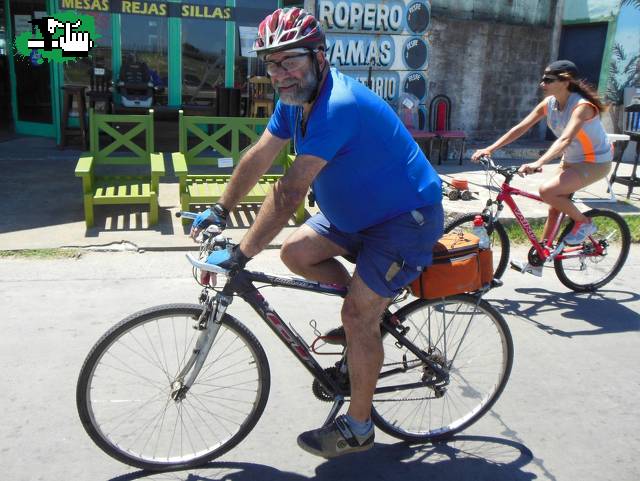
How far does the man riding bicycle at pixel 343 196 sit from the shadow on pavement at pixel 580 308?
93.0 inches

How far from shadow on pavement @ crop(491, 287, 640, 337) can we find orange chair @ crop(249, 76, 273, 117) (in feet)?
20.3

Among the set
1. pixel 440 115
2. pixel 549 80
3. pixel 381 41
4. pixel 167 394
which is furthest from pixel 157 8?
pixel 167 394

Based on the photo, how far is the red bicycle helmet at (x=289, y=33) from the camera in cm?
281

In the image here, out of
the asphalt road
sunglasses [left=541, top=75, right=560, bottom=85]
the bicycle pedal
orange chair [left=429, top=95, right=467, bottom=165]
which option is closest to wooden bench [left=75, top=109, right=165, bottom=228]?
the asphalt road

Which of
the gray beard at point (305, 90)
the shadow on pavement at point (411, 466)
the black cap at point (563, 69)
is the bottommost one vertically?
the shadow on pavement at point (411, 466)

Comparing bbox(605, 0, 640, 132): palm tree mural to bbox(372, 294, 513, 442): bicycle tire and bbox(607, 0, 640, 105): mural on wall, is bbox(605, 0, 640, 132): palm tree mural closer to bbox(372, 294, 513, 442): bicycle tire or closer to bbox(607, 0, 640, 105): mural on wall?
bbox(607, 0, 640, 105): mural on wall

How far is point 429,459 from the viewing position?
3430mm

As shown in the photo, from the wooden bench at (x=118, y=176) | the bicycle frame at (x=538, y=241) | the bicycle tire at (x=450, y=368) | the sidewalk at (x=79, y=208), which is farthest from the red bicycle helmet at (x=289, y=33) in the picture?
the wooden bench at (x=118, y=176)

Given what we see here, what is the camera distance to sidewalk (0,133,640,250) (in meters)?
6.35

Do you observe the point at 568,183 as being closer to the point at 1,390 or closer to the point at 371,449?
the point at 371,449

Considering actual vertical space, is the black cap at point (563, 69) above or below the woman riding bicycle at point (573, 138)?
above

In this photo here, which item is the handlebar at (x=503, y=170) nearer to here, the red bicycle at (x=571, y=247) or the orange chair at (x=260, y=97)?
the red bicycle at (x=571, y=247)

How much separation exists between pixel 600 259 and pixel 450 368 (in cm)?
285

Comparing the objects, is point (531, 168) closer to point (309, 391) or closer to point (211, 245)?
point (309, 391)
